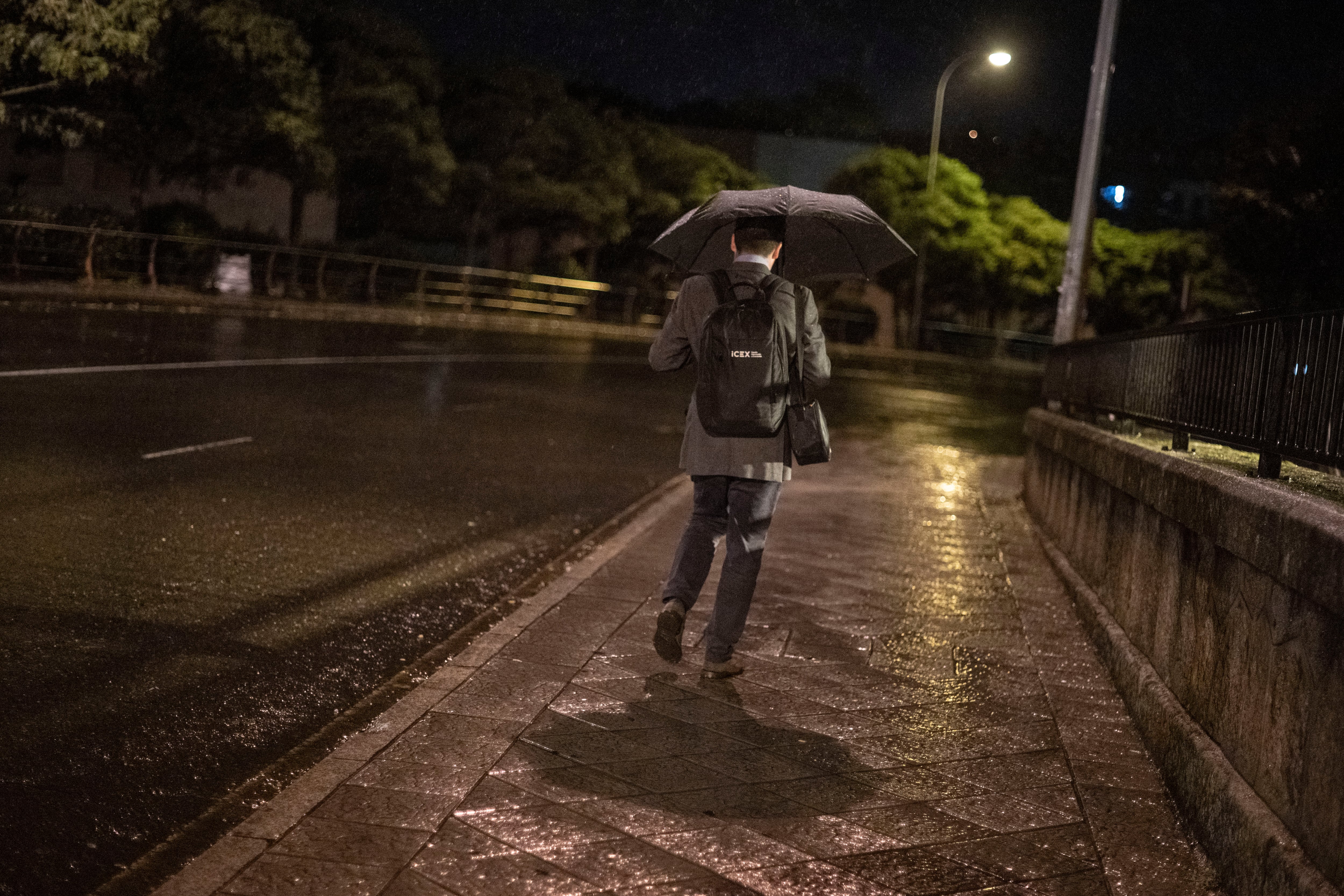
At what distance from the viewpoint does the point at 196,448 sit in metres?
10.5

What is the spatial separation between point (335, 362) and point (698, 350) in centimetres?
1470

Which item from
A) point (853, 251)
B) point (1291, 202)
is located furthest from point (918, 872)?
point (1291, 202)

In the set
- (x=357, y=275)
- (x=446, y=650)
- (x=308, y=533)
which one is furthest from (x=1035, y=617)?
(x=357, y=275)

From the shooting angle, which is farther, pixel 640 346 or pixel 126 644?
pixel 640 346

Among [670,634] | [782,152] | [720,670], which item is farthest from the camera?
[782,152]

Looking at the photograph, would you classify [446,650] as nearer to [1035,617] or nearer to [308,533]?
[308,533]

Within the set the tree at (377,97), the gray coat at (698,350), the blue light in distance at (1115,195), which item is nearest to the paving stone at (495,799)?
the gray coat at (698,350)

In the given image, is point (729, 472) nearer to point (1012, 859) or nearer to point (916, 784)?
point (916, 784)

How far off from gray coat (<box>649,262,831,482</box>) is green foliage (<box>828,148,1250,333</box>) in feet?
144

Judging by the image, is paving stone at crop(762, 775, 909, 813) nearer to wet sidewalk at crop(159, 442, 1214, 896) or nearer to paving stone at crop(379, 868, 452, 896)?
wet sidewalk at crop(159, 442, 1214, 896)

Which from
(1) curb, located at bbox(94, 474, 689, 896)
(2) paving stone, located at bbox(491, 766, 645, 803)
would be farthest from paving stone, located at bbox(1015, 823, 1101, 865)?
(1) curb, located at bbox(94, 474, 689, 896)

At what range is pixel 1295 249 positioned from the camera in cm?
2775

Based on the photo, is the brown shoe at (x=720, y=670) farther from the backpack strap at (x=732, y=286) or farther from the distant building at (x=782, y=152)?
the distant building at (x=782, y=152)

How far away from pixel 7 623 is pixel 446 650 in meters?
1.76
